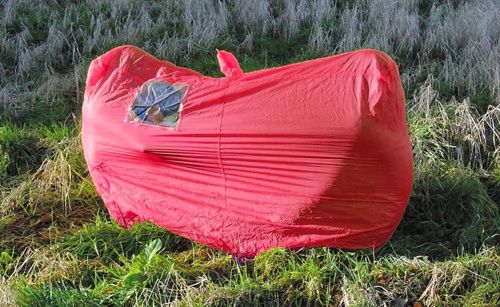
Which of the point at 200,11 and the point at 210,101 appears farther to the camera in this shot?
the point at 200,11

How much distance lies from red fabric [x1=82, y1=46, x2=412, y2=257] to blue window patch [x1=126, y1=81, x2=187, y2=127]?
0.10 feet

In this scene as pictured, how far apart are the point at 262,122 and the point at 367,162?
0.46m

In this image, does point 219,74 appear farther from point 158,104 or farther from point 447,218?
point 447,218

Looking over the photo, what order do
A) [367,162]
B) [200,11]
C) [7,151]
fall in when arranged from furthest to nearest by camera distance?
[200,11], [7,151], [367,162]

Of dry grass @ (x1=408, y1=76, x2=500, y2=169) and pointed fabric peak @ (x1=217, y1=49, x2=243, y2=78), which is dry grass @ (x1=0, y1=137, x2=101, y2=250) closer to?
pointed fabric peak @ (x1=217, y1=49, x2=243, y2=78)

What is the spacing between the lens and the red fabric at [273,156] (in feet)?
9.59

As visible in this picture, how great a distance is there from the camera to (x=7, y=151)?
3980 millimetres

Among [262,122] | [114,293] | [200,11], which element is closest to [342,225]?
[262,122]

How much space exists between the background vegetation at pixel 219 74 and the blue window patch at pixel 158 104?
50cm

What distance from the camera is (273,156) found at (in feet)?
9.84

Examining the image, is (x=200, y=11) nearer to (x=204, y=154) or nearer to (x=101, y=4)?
(x=101, y=4)

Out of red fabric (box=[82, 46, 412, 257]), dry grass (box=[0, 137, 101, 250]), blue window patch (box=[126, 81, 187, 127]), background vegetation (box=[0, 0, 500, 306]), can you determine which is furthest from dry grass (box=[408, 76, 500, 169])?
dry grass (box=[0, 137, 101, 250])

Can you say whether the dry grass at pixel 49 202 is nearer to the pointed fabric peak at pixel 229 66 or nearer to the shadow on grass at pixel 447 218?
the pointed fabric peak at pixel 229 66

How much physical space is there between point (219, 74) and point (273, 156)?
71.2 inches
